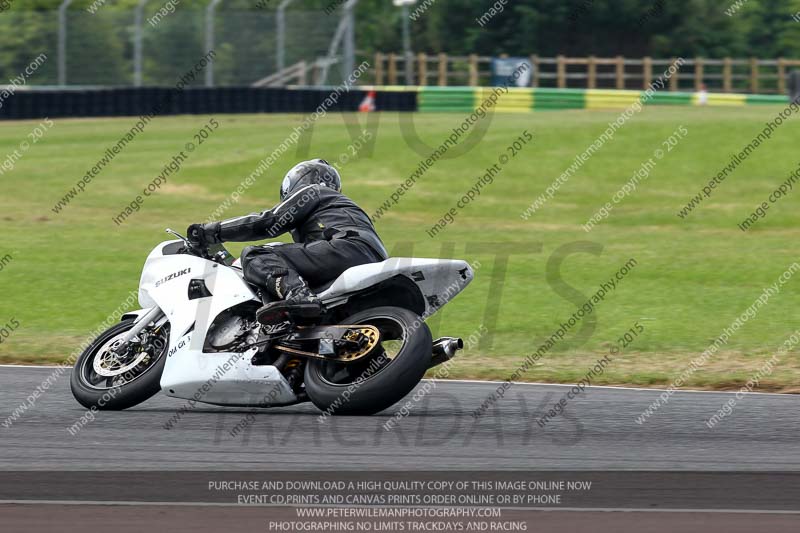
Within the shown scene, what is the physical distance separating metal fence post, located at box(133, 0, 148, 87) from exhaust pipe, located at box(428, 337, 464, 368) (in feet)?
96.8

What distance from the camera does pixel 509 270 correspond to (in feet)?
55.9

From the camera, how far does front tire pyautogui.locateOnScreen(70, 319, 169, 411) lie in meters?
8.20

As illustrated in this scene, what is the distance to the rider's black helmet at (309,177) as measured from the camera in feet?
28.1

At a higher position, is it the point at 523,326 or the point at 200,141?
the point at 523,326

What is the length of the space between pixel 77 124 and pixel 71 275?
19055mm

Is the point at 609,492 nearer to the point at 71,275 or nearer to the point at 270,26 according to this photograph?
the point at 71,275

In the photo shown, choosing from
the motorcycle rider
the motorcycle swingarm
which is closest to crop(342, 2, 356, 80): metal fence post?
the motorcycle rider

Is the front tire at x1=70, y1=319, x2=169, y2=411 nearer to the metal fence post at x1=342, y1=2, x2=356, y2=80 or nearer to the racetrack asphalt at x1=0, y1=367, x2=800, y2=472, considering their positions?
the racetrack asphalt at x1=0, y1=367, x2=800, y2=472

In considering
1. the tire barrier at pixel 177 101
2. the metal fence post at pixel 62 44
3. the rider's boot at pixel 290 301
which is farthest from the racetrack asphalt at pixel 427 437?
the metal fence post at pixel 62 44

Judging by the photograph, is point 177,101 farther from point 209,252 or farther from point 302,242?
point 302,242

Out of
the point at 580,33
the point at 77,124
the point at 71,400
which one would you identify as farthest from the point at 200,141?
the point at 580,33

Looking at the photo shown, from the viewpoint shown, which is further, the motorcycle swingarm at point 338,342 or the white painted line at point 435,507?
the motorcycle swingarm at point 338,342

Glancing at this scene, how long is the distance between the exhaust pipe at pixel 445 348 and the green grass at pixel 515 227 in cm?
243

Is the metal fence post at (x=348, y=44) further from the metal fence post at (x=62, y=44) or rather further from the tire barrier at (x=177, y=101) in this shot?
the metal fence post at (x=62, y=44)
